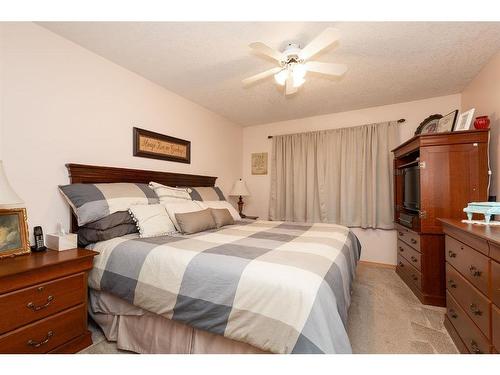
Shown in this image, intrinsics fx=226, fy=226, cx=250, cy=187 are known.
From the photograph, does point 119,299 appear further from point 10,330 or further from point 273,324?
point 273,324

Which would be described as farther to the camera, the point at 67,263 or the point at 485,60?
the point at 485,60

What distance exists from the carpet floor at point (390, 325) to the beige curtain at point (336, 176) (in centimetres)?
113

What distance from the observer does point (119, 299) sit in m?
1.62

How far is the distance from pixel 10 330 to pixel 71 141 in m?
1.43

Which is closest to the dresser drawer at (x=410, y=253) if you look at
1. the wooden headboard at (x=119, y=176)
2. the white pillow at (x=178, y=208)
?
the white pillow at (x=178, y=208)

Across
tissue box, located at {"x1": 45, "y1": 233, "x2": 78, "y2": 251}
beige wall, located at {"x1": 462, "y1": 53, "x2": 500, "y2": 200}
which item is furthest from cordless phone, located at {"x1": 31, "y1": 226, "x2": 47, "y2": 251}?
beige wall, located at {"x1": 462, "y1": 53, "x2": 500, "y2": 200}

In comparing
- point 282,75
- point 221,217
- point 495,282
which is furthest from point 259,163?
point 495,282

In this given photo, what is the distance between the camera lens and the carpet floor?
1.61 m

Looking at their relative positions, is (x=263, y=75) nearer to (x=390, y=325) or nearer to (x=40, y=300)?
(x=40, y=300)

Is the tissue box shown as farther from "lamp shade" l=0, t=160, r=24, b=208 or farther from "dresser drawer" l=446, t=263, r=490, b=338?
"dresser drawer" l=446, t=263, r=490, b=338

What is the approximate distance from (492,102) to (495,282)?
1.99 meters

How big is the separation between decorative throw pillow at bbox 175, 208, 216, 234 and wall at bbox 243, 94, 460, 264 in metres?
2.24

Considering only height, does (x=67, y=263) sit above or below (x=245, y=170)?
below
